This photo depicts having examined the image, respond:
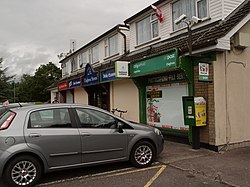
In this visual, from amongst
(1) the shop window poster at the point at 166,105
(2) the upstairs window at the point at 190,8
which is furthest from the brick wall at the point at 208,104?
(2) the upstairs window at the point at 190,8

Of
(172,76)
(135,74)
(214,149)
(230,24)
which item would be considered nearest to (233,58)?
(230,24)

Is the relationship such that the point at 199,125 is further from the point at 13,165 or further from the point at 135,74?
the point at 13,165

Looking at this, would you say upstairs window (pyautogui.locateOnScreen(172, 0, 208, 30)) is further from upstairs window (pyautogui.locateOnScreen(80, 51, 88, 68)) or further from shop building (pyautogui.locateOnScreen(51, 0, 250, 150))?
upstairs window (pyautogui.locateOnScreen(80, 51, 88, 68))

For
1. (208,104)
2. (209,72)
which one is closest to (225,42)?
(209,72)

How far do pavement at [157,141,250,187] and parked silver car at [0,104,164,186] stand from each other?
2.71 ft

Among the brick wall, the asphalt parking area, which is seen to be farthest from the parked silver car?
the brick wall

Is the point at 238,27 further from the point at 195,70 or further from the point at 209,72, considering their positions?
the point at 195,70

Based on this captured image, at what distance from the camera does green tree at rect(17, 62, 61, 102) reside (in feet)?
153

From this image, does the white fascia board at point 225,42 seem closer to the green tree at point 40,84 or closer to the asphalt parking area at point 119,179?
the asphalt parking area at point 119,179

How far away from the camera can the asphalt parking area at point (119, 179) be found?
5062mm

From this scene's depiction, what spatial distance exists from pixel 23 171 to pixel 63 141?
0.91 meters

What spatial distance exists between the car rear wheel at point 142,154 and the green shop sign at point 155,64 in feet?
9.38

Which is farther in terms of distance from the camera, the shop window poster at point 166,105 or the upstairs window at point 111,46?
the upstairs window at point 111,46

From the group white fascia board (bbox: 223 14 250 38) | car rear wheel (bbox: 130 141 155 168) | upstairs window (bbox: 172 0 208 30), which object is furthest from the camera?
upstairs window (bbox: 172 0 208 30)
